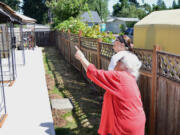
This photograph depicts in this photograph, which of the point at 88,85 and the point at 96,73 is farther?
the point at 88,85

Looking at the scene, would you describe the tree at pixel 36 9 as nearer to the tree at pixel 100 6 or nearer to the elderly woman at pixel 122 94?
the tree at pixel 100 6

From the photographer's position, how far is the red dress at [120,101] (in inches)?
83.1

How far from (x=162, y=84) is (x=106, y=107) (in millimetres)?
1266

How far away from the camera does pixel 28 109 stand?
5.09 metres

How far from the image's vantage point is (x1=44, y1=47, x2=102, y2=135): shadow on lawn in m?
4.45

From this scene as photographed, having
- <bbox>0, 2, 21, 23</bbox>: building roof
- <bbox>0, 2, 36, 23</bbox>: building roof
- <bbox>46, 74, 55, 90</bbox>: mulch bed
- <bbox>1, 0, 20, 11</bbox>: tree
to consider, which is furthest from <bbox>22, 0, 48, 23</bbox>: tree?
<bbox>46, 74, 55, 90</bbox>: mulch bed

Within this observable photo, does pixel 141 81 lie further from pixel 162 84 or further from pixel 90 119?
pixel 90 119

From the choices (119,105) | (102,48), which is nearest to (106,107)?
(119,105)

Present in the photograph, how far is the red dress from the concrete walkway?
2005mm

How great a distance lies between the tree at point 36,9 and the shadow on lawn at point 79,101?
146 ft

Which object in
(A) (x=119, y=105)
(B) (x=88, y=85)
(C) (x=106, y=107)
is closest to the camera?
(A) (x=119, y=105)

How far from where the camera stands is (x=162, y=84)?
129 inches

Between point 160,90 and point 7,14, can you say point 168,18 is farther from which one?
point 7,14

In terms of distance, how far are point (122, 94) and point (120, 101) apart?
0.08 meters
